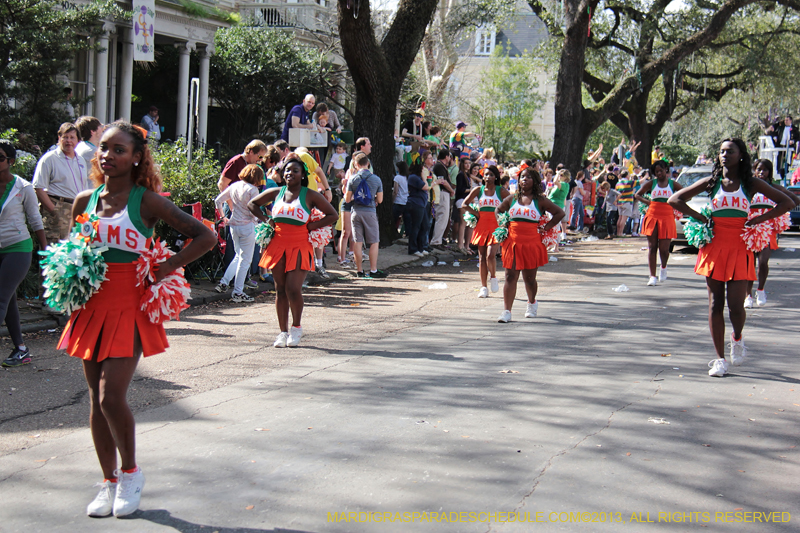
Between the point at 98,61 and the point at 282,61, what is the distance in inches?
228

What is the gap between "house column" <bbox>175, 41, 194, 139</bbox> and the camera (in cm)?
2172

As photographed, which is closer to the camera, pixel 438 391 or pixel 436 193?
pixel 438 391

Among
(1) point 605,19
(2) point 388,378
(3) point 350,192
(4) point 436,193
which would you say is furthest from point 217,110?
(2) point 388,378

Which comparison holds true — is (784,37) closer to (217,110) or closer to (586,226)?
(586,226)

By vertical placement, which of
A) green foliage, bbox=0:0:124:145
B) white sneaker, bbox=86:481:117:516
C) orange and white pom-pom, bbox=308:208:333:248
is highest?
green foliage, bbox=0:0:124:145

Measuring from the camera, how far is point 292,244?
779cm

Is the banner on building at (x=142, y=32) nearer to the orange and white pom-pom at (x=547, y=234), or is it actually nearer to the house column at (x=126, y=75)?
the orange and white pom-pom at (x=547, y=234)

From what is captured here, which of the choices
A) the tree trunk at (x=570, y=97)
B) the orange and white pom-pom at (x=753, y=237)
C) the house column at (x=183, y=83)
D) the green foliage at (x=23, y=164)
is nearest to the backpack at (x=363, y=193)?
the green foliage at (x=23, y=164)

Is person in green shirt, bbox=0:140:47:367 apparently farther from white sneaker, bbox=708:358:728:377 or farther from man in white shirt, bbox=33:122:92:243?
white sneaker, bbox=708:358:728:377

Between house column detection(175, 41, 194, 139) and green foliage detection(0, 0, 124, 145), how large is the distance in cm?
778

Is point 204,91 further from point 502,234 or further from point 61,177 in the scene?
point 502,234

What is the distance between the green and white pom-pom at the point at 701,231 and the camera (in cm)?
703

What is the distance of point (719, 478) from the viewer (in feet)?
14.9

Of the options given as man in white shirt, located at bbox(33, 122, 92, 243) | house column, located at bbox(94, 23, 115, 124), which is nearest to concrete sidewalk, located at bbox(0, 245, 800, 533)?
man in white shirt, located at bbox(33, 122, 92, 243)
